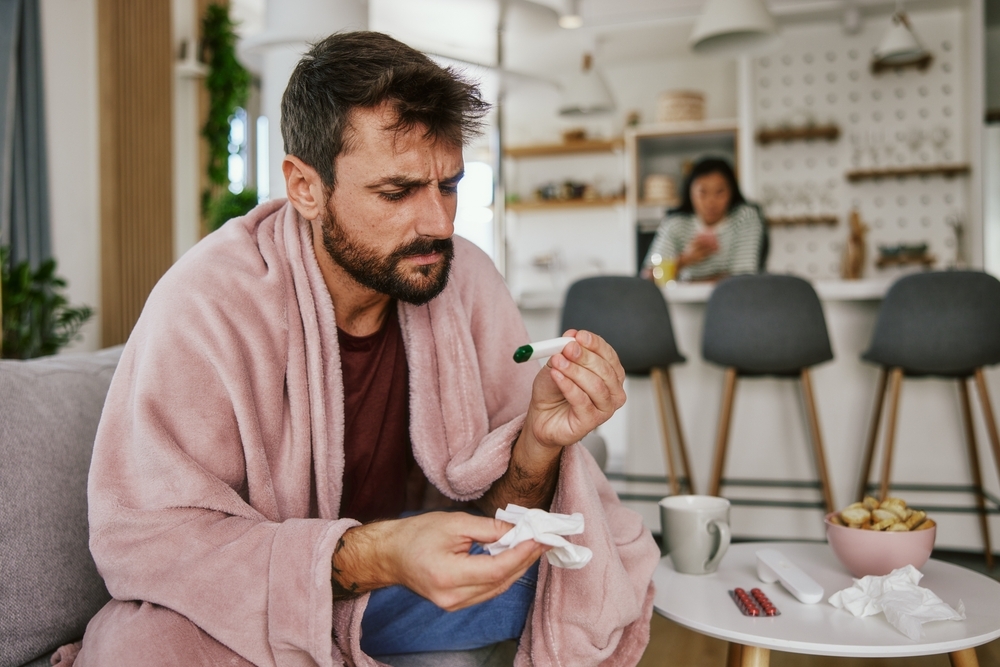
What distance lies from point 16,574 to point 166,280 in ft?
1.35

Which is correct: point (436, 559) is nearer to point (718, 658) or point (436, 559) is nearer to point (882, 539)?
point (882, 539)

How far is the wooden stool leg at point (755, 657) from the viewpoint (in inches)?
42.2

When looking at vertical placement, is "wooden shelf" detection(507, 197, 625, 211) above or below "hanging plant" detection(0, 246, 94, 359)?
above

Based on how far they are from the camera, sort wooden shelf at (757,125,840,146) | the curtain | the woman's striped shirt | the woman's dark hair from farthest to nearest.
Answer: wooden shelf at (757,125,840,146) → the woman's dark hair → the woman's striped shirt → the curtain

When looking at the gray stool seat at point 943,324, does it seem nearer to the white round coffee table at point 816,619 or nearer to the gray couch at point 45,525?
the white round coffee table at point 816,619

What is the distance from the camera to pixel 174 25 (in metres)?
4.62

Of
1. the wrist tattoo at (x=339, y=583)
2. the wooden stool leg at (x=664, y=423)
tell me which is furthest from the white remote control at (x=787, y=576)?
the wooden stool leg at (x=664, y=423)

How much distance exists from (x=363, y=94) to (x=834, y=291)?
2.15 meters

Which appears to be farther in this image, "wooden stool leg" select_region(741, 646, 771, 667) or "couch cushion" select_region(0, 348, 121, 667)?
"wooden stool leg" select_region(741, 646, 771, 667)

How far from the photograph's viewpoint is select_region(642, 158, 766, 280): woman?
3.62 m

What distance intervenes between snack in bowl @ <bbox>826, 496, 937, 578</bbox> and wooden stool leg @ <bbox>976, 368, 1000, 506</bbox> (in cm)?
147

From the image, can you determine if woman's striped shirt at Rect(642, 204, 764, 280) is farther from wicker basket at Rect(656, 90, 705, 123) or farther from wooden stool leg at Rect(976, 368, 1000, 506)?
wicker basket at Rect(656, 90, 705, 123)

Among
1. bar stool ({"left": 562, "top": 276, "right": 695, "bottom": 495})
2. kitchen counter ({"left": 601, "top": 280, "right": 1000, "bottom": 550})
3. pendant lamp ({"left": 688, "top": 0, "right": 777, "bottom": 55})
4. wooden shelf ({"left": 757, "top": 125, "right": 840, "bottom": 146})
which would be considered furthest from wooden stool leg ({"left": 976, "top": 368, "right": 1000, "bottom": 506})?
wooden shelf ({"left": 757, "top": 125, "right": 840, "bottom": 146})

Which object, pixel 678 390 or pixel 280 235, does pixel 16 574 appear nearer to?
pixel 280 235
